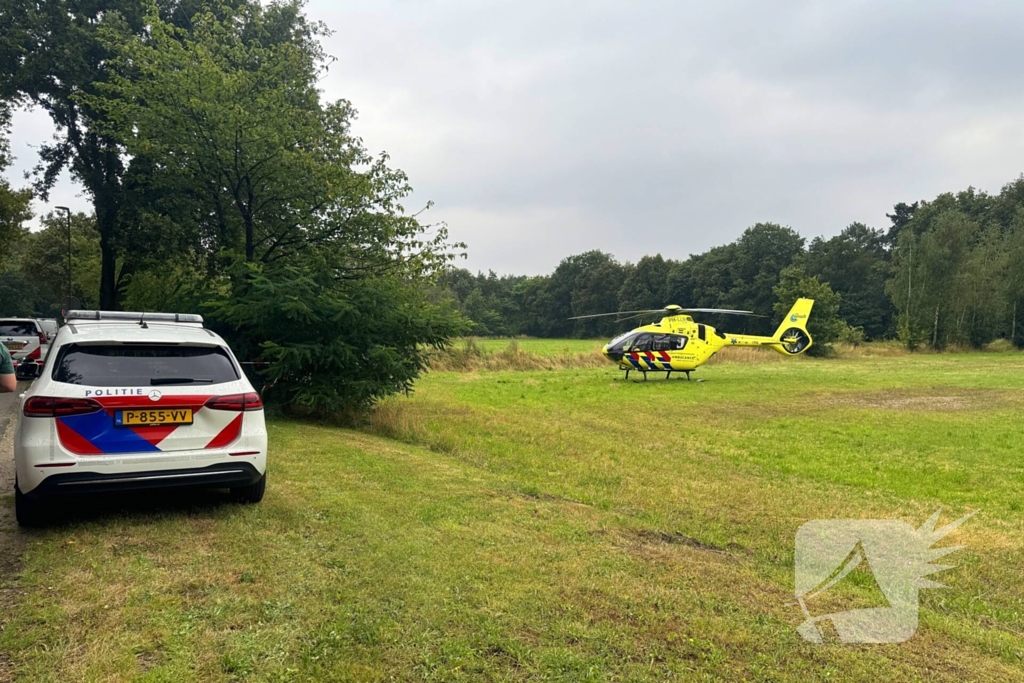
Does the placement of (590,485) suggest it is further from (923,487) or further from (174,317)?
(174,317)

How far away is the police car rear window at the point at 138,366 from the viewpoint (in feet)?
15.4

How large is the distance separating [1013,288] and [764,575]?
6033 cm

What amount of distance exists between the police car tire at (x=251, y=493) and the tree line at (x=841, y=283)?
14.0m

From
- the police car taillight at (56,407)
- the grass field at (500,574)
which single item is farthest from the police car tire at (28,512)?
the police car taillight at (56,407)

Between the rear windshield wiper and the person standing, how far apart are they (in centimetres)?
105

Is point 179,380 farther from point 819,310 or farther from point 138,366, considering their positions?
point 819,310

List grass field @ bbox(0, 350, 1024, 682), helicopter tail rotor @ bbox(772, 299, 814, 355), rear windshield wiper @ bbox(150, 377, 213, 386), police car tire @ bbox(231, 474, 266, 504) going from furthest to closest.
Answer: helicopter tail rotor @ bbox(772, 299, 814, 355), police car tire @ bbox(231, 474, 266, 504), rear windshield wiper @ bbox(150, 377, 213, 386), grass field @ bbox(0, 350, 1024, 682)

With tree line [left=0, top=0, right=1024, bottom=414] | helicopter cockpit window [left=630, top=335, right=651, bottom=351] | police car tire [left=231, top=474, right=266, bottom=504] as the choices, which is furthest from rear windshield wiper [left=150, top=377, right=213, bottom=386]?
helicopter cockpit window [left=630, top=335, right=651, bottom=351]

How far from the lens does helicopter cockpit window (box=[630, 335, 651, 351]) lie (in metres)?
25.5

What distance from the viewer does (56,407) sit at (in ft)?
14.6

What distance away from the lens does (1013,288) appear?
5072cm

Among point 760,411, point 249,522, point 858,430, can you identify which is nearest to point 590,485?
point 249,522

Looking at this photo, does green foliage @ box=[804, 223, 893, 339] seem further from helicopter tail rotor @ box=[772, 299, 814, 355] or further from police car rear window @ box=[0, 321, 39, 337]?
police car rear window @ box=[0, 321, 39, 337]

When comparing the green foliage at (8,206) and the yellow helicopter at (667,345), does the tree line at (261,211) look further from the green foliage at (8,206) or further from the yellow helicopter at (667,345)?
the yellow helicopter at (667,345)
